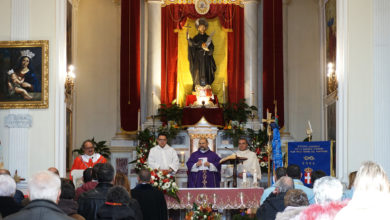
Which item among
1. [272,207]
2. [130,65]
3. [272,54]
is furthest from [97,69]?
[272,207]

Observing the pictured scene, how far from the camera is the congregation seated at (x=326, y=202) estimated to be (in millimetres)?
4703

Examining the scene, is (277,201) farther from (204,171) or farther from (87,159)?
(204,171)

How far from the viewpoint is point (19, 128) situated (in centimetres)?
1186

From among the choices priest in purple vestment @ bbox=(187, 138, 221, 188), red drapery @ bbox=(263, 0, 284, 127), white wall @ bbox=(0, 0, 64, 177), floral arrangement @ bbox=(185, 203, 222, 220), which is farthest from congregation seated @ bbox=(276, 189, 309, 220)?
red drapery @ bbox=(263, 0, 284, 127)

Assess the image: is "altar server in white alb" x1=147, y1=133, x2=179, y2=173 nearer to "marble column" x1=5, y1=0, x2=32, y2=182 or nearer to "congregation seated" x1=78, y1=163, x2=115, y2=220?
"marble column" x1=5, y1=0, x2=32, y2=182

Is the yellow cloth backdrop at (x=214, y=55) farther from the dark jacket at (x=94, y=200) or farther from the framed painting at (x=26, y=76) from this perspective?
the dark jacket at (x=94, y=200)

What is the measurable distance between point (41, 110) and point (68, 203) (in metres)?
6.41

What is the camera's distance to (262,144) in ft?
50.8

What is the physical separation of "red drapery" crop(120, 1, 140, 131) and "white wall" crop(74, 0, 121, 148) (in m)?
0.95

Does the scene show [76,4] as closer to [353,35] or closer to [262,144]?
[262,144]

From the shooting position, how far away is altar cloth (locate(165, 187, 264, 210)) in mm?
11148

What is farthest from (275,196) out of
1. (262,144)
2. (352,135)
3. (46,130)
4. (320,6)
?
(320,6)

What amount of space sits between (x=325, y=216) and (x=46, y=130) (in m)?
8.20

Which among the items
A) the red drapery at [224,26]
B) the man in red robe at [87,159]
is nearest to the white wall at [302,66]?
the red drapery at [224,26]
